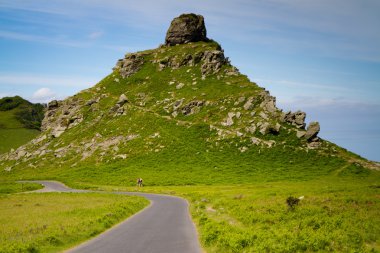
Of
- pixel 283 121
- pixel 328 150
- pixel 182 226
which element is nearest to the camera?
pixel 182 226

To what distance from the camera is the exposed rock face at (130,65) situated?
521 ft

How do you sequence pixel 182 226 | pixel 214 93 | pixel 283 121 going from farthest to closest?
pixel 214 93 < pixel 283 121 < pixel 182 226

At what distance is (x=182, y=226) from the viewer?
31438 mm

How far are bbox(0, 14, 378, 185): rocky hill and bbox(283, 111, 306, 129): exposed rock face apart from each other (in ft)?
0.98

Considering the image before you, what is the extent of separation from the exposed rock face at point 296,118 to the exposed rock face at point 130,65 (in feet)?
241

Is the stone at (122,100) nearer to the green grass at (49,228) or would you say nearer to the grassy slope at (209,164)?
the grassy slope at (209,164)

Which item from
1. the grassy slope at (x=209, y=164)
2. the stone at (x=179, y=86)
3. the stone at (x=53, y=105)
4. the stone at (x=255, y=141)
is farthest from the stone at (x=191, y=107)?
the stone at (x=53, y=105)

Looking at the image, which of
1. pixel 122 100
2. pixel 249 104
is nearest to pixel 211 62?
pixel 249 104

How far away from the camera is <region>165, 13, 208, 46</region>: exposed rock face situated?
6407 inches

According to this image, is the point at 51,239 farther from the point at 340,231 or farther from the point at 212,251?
the point at 340,231

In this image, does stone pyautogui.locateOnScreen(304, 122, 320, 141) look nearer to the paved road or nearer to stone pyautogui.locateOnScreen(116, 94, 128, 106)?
stone pyautogui.locateOnScreen(116, 94, 128, 106)

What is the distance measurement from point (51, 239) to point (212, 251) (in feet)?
36.5

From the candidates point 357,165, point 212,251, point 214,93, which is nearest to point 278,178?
point 357,165

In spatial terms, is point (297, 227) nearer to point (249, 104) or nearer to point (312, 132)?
point (312, 132)
